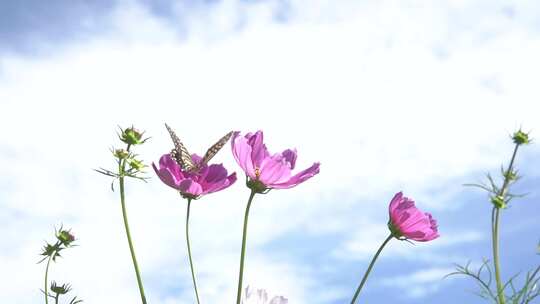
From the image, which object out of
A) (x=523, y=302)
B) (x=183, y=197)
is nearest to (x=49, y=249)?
(x=183, y=197)

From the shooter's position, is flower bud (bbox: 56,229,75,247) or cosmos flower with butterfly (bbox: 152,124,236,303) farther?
flower bud (bbox: 56,229,75,247)

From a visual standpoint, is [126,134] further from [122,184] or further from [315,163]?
[315,163]

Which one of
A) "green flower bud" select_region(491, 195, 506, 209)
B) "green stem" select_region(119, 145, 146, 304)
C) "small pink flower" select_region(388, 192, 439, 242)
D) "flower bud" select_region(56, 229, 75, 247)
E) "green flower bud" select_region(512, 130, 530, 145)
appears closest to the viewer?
"green stem" select_region(119, 145, 146, 304)

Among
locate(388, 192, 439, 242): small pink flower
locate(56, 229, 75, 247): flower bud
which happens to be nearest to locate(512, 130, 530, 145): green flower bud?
locate(388, 192, 439, 242): small pink flower

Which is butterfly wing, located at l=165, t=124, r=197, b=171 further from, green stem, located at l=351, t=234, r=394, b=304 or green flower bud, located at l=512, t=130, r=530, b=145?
green flower bud, located at l=512, t=130, r=530, b=145

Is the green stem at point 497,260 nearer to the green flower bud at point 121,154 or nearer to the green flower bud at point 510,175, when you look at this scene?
the green flower bud at point 510,175

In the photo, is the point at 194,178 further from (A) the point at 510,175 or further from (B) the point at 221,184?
(A) the point at 510,175

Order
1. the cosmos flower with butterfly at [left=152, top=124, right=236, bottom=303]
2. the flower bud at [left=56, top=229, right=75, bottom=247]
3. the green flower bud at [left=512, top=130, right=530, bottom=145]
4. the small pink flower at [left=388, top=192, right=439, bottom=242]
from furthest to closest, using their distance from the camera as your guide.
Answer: the green flower bud at [left=512, top=130, right=530, bottom=145] → the flower bud at [left=56, top=229, right=75, bottom=247] → the small pink flower at [left=388, top=192, right=439, bottom=242] → the cosmos flower with butterfly at [left=152, top=124, right=236, bottom=303]
